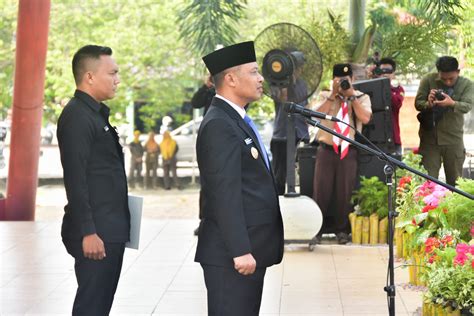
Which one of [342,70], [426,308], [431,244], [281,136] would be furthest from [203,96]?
[426,308]

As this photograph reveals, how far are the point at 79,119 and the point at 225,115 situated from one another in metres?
0.89

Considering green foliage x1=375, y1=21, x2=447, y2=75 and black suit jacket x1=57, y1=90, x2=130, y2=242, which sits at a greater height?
green foliage x1=375, y1=21, x2=447, y2=75

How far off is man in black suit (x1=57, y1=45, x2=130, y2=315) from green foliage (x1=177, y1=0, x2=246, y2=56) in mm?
7359

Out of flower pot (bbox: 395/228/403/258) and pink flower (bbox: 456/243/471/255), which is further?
flower pot (bbox: 395/228/403/258)

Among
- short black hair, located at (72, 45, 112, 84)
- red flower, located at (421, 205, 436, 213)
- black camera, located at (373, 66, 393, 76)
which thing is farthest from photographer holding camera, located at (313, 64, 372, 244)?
short black hair, located at (72, 45, 112, 84)

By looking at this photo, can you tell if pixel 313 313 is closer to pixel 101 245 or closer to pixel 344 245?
pixel 101 245

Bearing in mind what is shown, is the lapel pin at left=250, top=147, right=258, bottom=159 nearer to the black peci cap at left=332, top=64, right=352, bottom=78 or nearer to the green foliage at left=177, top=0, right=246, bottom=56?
the black peci cap at left=332, top=64, right=352, bottom=78

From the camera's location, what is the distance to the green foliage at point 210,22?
12656 mm

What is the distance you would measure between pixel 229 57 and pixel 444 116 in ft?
21.2

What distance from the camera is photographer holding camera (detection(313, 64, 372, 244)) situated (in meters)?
9.93

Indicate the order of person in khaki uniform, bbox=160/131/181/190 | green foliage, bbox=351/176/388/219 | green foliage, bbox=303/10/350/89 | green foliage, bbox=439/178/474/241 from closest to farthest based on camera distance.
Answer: green foliage, bbox=439/178/474/241
green foliage, bbox=351/176/388/219
green foliage, bbox=303/10/350/89
person in khaki uniform, bbox=160/131/181/190

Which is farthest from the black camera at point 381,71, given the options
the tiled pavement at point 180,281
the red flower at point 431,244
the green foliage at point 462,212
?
the red flower at point 431,244

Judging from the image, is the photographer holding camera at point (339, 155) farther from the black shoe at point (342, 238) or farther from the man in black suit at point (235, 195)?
the man in black suit at point (235, 195)

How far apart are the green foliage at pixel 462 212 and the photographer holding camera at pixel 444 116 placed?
314 cm
